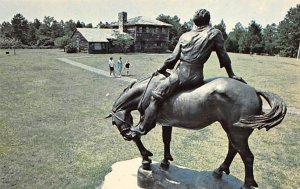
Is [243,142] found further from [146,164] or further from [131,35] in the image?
[131,35]

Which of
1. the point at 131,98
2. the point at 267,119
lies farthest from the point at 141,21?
the point at 267,119

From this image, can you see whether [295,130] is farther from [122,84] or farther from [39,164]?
[122,84]

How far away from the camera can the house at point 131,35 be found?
48.7 metres

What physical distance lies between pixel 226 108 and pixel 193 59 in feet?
3.12

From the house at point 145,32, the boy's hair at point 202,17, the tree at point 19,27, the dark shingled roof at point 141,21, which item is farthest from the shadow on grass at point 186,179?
the tree at point 19,27

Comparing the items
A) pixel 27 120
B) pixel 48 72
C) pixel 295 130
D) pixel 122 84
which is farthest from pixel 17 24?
pixel 295 130

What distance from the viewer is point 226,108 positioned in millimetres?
4527

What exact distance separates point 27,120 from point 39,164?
4.39 metres

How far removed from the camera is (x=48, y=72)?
2544 cm

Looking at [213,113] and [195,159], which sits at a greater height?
[213,113]

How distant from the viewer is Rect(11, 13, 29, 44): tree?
261 ft

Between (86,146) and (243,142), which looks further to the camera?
(86,146)

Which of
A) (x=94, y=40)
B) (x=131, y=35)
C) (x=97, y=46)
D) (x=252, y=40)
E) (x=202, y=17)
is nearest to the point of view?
(x=202, y=17)

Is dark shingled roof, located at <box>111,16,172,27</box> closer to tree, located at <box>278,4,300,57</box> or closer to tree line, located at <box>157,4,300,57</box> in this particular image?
tree line, located at <box>157,4,300,57</box>
